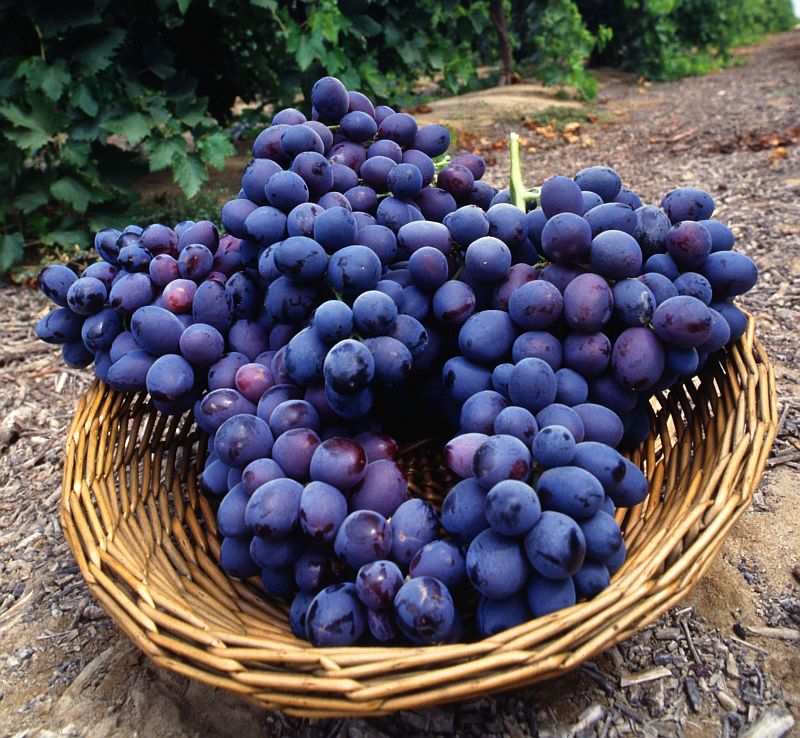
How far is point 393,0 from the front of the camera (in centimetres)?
430

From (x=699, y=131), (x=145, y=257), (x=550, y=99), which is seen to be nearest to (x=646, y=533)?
(x=145, y=257)

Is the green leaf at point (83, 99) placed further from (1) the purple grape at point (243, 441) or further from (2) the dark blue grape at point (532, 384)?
(2) the dark blue grape at point (532, 384)

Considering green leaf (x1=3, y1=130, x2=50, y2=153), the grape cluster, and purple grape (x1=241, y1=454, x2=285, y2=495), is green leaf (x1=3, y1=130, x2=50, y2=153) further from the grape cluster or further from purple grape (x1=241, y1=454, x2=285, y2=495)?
purple grape (x1=241, y1=454, x2=285, y2=495)

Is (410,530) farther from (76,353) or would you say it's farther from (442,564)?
(76,353)

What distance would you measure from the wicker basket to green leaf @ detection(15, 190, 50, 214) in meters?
2.02

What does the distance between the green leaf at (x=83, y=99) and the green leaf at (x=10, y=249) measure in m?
0.61

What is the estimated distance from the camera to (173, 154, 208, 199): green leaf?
3072 mm

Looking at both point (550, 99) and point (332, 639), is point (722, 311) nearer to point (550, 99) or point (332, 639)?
point (332, 639)

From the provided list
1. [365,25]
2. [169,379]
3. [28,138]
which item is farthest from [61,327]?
[365,25]

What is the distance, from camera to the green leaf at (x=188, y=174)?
307 cm

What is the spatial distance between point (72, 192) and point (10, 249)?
1.17ft

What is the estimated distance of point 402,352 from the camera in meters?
1.07

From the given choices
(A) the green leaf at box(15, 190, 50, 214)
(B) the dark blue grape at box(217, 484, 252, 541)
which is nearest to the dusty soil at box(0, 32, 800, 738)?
(B) the dark blue grape at box(217, 484, 252, 541)

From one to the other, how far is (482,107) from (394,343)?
5.22 meters
